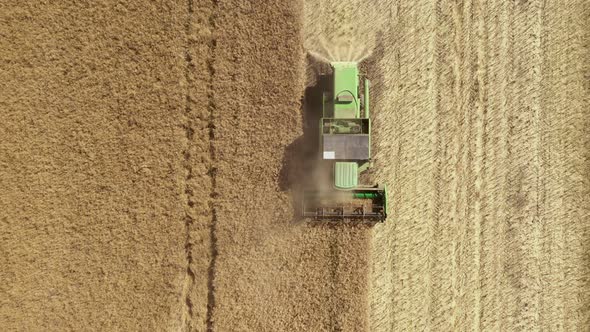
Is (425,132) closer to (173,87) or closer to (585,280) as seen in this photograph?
(585,280)

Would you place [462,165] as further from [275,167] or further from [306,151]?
[275,167]

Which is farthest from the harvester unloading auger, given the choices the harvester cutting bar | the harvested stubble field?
the harvested stubble field

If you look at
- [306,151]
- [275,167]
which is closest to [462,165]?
[306,151]

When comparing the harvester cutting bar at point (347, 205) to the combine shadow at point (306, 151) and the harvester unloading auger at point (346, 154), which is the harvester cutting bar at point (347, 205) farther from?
the combine shadow at point (306, 151)

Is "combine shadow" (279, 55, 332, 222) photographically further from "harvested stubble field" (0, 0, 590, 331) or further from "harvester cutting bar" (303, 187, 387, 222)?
"harvester cutting bar" (303, 187, 387, 222)

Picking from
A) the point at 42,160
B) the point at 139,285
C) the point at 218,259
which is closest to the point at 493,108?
the point at 218,259

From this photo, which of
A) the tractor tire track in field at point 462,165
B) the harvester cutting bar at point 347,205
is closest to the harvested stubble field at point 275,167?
the tractor tire track in field at point 462,165
